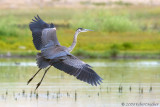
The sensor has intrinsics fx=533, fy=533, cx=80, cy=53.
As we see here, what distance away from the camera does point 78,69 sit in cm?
1142

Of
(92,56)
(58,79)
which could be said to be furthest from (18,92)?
(92,56)

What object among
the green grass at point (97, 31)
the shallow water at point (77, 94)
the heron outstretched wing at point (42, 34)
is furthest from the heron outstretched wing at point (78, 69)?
the green grass at point (97, 31)

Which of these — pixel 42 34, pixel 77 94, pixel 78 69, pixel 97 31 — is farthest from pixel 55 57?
pixel 97 31

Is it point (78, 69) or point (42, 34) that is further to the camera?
point (42, 34)

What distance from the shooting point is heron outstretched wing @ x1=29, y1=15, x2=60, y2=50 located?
1241 cm

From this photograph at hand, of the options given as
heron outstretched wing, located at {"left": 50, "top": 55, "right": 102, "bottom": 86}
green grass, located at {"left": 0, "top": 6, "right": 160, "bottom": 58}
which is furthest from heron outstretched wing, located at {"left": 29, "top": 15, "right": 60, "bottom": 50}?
green grass, located at {"left": 0, "top": 6, "right": 160, "bottom": 58}

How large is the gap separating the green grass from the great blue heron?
21.7m

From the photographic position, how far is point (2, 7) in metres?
96.6

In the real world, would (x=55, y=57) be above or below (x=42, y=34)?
below

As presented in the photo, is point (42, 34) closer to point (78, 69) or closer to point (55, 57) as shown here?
point (55, 57)

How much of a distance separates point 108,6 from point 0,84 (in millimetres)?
80985

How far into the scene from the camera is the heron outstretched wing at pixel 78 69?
11305 mm

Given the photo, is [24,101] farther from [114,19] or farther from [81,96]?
[114,19]

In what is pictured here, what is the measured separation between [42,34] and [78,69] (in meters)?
1.71
